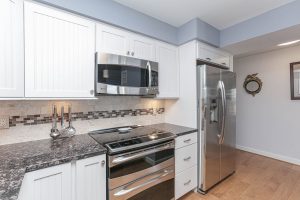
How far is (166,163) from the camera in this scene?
1.78 metres

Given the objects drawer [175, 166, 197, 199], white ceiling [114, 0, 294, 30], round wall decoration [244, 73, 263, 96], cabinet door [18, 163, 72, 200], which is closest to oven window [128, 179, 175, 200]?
drawer [175, 166, 197, 199]

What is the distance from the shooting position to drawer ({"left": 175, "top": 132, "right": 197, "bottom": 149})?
1.94 meters

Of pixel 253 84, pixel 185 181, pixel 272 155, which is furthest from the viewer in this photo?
pixel 253 84

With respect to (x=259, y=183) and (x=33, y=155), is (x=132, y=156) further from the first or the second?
(x=259, y=183)

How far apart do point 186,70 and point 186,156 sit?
3.94ft

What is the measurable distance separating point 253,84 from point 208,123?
2.28m

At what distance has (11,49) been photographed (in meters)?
1.20

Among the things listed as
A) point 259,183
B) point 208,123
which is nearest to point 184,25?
point 208,123

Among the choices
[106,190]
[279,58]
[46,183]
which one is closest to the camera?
[46,183]

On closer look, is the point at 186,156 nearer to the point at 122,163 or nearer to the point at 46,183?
the point at 122,163

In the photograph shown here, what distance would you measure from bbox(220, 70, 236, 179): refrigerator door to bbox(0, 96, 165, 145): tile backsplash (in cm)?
101

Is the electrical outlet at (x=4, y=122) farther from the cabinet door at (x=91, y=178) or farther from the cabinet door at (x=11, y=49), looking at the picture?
the cabinet door at (x=91, y=178)

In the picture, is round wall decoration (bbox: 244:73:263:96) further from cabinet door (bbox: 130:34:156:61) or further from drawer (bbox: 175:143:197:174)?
cabinet door (bbox: 130:34:156:61)

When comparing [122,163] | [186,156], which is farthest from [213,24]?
[122,163]
